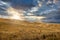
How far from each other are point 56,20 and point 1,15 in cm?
129

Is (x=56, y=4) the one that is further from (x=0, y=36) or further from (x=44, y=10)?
(x=0, y=36)

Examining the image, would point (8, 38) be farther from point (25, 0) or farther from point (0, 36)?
point (25, 0)

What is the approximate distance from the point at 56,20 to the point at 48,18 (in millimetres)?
192

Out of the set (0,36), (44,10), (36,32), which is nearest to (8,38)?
(0,36)

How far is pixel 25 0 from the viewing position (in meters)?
6.67

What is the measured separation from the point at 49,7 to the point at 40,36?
0.73m

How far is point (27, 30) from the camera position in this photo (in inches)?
256

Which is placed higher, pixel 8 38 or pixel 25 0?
pixel 25 0

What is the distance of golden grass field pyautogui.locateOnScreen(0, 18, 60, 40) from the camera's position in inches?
253

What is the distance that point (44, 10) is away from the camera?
6652 millimetres

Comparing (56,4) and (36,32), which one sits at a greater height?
(56,4)

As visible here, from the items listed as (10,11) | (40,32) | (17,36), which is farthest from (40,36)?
(10,11)

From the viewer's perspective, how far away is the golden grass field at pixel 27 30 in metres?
6.43

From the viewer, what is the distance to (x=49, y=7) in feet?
21.8
